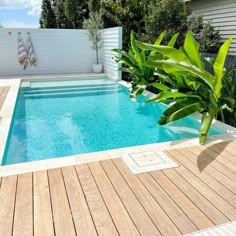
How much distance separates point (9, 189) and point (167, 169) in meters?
1.62

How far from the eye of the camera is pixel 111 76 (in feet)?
33.5

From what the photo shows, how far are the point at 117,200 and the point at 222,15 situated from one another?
7290 mm

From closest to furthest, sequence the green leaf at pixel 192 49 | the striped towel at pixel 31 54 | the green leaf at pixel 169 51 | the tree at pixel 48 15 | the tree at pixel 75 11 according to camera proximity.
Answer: the green leaf at pixel 169 51, the green leaf at pixel 192 49, the striped towel at pixel 31 54, the tree at pixel 75 11, the tree at pixel 48 15

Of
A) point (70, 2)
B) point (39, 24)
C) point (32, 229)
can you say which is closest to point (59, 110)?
point (32, 229)

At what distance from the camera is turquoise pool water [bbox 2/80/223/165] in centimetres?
426

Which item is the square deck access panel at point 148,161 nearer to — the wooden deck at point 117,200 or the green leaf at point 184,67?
the wooden deck at point 117,200

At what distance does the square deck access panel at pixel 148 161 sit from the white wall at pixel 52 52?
7.57 meters

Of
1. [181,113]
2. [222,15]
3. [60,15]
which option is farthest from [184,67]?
[60,15]

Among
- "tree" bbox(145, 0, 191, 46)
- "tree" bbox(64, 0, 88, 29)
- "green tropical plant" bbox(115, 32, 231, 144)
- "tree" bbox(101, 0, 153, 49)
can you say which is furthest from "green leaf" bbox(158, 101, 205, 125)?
"tree" bbox(64, 0, 88, 29)

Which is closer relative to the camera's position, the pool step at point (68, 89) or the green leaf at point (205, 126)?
the green leaf at point (205, 126)

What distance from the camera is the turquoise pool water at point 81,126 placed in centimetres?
426

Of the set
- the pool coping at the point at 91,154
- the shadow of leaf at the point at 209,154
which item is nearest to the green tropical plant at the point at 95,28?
the pool coping at the point at 91,154

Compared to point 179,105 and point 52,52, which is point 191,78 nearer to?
point 179,105

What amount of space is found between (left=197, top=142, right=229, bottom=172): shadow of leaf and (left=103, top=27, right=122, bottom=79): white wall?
5.76 metres
